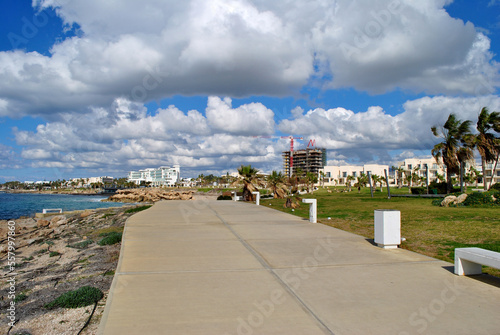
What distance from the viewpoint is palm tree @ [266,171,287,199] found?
3742 centimetres

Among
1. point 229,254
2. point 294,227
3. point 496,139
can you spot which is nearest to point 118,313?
point 229,254

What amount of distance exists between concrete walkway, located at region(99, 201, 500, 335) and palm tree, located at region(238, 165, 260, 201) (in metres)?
25.7

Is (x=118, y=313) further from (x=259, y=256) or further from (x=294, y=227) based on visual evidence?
(x=294, y=227)

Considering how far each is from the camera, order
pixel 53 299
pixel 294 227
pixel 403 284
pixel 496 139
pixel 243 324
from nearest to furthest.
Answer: pixel 243 324
pixel 403 284
pixel 53 299
pixel 294 227
pixel 496 139

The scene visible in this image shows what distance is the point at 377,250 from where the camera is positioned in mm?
8664

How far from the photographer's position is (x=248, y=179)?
3516 cm

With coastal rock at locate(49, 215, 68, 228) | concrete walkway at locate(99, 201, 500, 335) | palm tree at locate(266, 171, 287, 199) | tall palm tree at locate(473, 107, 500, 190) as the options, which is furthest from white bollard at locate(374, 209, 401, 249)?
tall palm tree at locate(473, 107, 500, 190)

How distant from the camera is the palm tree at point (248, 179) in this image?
35031mm

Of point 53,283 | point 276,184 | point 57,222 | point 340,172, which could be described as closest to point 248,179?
point 276,184

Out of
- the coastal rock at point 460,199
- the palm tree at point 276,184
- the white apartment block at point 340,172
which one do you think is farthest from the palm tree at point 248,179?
the white apartment block at point 340,172

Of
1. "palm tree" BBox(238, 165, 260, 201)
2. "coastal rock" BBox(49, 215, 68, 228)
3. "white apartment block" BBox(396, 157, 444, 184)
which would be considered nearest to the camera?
"coastal rock" BBox(49, 215, 68, 228)

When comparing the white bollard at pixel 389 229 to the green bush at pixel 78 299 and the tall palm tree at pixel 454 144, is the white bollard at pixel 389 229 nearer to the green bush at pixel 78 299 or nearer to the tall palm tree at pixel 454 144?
the green bush at pixel 78 299

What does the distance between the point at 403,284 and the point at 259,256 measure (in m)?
3.13

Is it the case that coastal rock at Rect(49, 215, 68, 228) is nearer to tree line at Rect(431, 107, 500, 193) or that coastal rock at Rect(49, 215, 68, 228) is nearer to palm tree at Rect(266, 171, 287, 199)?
palm tree at Rect(266, 171, 287, 199)
